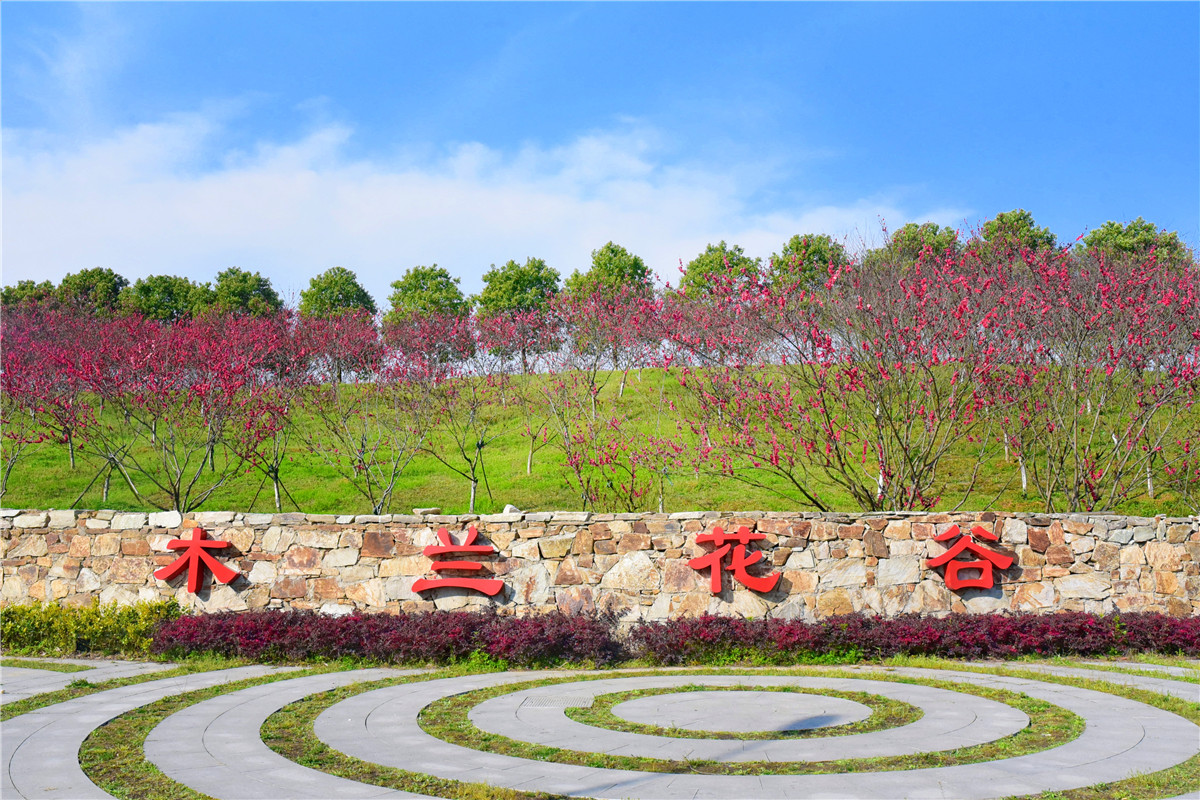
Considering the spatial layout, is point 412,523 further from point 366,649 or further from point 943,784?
point 943,784

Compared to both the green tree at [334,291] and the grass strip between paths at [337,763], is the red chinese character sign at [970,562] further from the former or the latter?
the green tree at [334,291]

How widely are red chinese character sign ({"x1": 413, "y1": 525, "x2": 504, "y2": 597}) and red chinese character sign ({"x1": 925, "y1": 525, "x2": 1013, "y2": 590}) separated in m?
5.19

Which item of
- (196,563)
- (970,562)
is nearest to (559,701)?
(970,562)

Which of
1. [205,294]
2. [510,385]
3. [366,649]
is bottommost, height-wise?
[366,649]

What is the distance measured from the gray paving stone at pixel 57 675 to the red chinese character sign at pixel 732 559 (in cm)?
579

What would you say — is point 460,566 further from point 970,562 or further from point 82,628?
point 970,562

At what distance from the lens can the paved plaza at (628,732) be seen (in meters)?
4.62

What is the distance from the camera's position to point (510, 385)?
20.8m

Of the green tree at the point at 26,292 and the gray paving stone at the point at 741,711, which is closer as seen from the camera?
the gray paving stone at the point at 741,711

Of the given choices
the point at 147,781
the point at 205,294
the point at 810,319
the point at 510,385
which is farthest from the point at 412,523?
the point at 205,294

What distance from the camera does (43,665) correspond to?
356 inches

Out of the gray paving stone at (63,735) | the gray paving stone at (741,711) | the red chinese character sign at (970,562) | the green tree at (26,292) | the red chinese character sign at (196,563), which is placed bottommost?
the gray paving stone at (63,735)

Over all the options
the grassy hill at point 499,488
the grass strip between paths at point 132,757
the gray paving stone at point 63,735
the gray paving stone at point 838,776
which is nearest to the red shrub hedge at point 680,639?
the gray paving stone at point 63,735

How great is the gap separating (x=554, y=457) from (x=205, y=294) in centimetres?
2397
